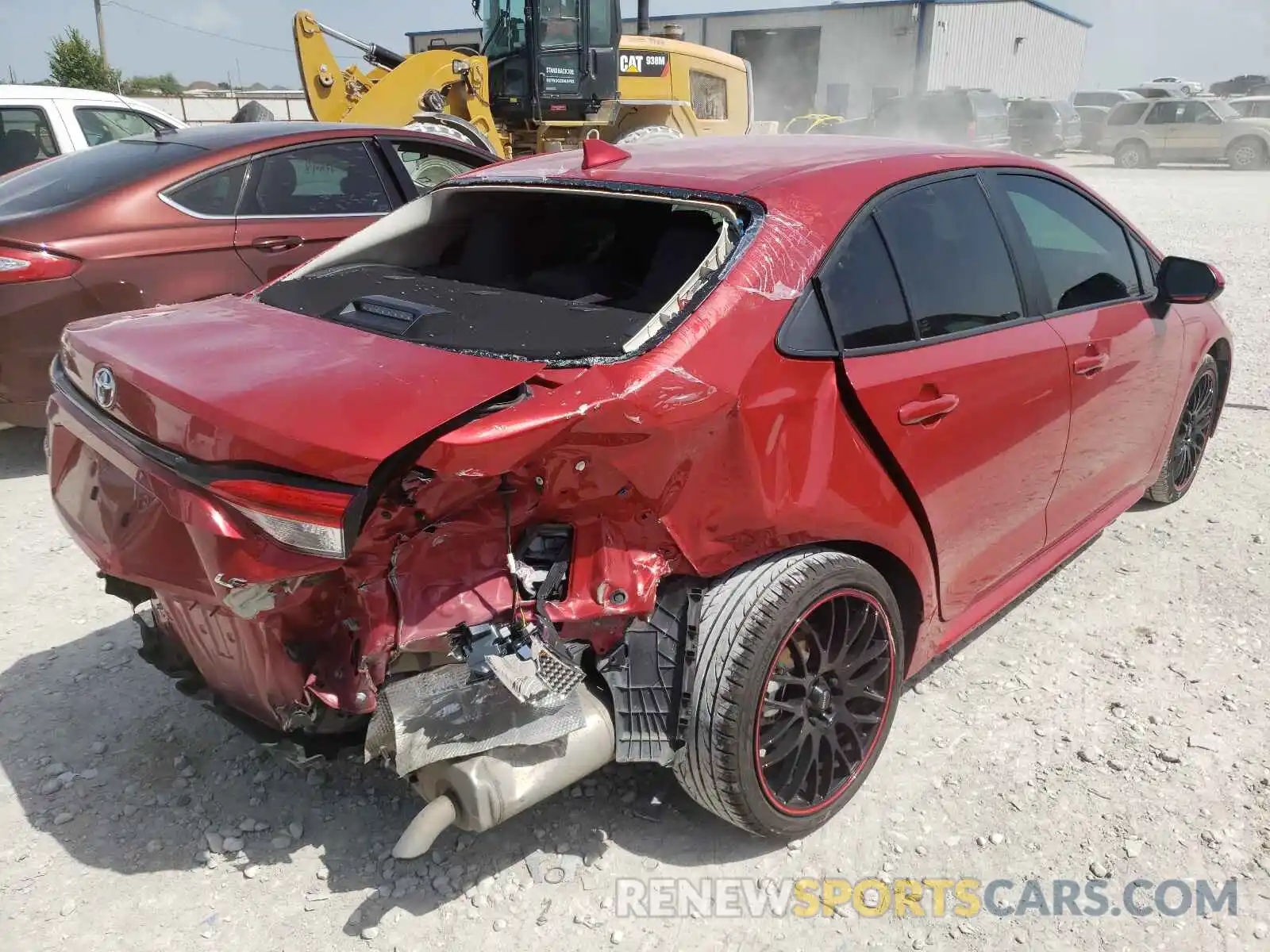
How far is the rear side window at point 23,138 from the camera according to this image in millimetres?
7156

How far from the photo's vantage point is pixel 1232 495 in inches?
180

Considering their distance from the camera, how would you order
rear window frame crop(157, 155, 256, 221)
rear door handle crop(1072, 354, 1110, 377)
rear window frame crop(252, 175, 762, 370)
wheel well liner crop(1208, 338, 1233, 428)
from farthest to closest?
1. rear window frame crop(157, 155, 256, 221)
2. wheel well liner crop(1208, 338, 1233, 428)
3. rear door handle crop(1072, 354, 1110, 377)
4. rear window frame crop(252, 175, 762, 370)

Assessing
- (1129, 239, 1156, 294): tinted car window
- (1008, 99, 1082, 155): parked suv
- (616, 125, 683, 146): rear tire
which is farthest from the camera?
(1008, 99, 1082, 155): parked suv

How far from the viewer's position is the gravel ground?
86.7 inches

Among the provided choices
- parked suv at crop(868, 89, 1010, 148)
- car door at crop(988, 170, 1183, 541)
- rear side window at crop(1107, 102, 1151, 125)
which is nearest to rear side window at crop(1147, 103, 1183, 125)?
rear side window at crop(1107, 102, 1151, 125)

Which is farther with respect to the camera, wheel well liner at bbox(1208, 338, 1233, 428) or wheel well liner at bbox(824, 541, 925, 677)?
wheel well liner at bbox(1208, 338, 1233, 428)

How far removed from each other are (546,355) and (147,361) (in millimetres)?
919

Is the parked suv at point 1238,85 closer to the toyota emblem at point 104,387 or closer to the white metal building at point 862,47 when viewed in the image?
the white metal building at point 862,47

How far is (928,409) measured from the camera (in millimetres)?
2469

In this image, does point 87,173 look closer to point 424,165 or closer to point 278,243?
point 278,243

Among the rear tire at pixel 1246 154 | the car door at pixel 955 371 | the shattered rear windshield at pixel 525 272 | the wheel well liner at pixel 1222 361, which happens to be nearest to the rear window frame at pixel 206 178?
the shattered rear windshield at pixel 525 272

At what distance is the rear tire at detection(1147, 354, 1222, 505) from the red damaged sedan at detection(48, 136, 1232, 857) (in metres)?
1.65

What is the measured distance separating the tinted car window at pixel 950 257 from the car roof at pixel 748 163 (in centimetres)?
10

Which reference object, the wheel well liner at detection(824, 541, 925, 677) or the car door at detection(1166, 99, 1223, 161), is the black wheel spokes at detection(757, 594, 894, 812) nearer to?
the wheel well liner at detection(824, 541, 925, 677)
